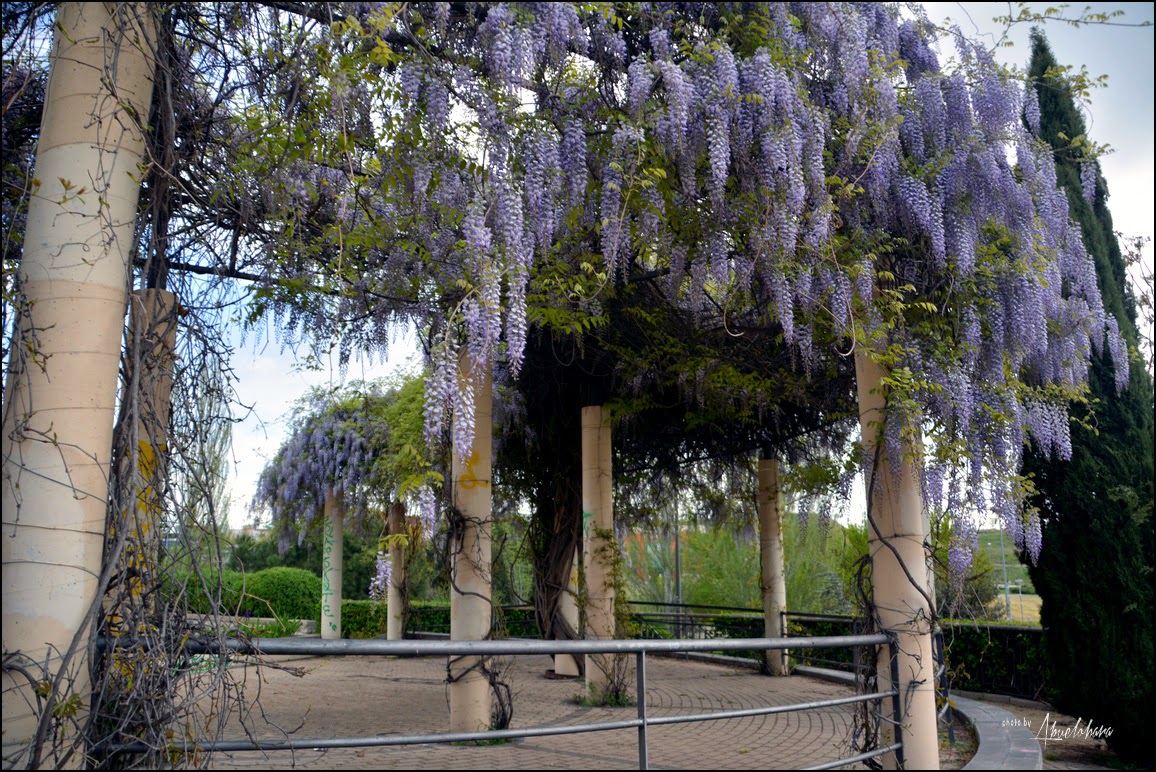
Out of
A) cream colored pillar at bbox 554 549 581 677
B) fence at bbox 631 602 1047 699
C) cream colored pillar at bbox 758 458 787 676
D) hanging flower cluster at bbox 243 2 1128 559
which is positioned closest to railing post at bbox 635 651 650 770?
hanging flower cluster at bbox 243 2 1128 559

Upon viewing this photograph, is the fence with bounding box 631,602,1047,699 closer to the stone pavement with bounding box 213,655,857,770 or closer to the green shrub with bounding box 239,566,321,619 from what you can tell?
the stone pavement with bounding box 213,655,857,770

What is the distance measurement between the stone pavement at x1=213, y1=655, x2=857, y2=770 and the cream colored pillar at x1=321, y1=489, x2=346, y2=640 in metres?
3.81

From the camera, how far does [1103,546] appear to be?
5527 millimetres

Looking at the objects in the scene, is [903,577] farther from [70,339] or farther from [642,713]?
[70,339]

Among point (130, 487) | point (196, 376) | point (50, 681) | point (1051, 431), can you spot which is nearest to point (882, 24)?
point (1051, 431)

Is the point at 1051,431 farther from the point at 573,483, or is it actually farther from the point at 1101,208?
the point at 573,483

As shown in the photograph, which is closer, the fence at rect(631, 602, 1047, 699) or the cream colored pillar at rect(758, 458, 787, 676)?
the fence at rect(631, 602, 1047, 699)

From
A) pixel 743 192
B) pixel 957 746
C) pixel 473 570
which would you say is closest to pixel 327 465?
pixel 473 570

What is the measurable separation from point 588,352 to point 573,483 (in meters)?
1.99

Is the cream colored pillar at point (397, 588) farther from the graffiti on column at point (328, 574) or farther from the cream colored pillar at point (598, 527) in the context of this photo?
the cream colored pillar at point (598, 527)

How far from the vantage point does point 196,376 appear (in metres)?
3.19

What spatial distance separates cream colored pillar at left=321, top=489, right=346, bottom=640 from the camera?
43.7ft

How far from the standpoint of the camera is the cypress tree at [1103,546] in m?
5.36

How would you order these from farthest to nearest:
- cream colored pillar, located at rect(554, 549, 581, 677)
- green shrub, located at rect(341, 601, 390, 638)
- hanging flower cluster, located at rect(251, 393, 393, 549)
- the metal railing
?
1. green shrub, located at rect(341, 601, 390, 638)
2. hanging flower cluster, located at rect(251, 393, 393, 549)
3. cream colored pillar, located at rect(554, 549, 581, 677)
4. the metal railing
